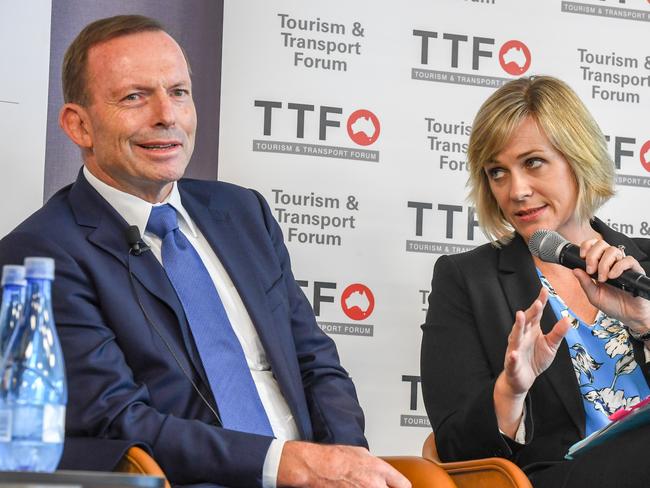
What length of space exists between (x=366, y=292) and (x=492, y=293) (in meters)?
0.80

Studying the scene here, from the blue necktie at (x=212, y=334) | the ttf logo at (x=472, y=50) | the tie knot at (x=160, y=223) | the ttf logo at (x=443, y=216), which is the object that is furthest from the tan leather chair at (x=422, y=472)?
the ttf logo at (x=472, y=50)

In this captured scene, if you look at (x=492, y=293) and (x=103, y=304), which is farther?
(x=492, y=293)

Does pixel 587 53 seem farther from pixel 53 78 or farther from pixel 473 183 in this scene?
pixel 53 78

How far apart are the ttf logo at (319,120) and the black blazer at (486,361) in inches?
31.8

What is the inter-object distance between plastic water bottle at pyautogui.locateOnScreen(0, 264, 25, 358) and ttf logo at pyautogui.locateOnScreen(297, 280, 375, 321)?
88.7 inches

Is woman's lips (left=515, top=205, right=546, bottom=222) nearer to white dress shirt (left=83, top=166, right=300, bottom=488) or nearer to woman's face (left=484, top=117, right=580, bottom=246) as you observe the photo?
woman's face (left=484, top=117, right=580, bottom=246)

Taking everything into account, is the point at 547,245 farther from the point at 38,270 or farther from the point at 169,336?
the point at 38,270

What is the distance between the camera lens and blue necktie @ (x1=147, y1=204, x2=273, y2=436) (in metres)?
2.84

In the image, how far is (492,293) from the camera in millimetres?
3428

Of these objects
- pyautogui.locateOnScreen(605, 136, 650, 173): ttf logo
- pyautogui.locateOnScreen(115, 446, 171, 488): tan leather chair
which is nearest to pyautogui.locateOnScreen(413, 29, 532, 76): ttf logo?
pyautogui.locateOnScreen(605, 136, 650, 173): ttf logo

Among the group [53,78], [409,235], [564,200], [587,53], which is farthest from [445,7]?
[53,78]

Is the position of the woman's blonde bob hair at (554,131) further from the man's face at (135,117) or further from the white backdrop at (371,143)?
the man's face at (135,117)

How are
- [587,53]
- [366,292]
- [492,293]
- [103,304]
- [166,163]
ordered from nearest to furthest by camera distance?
[103,304]
[166,163]
[492,293]
[366,292]
[587,53]

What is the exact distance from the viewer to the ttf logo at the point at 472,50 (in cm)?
430
